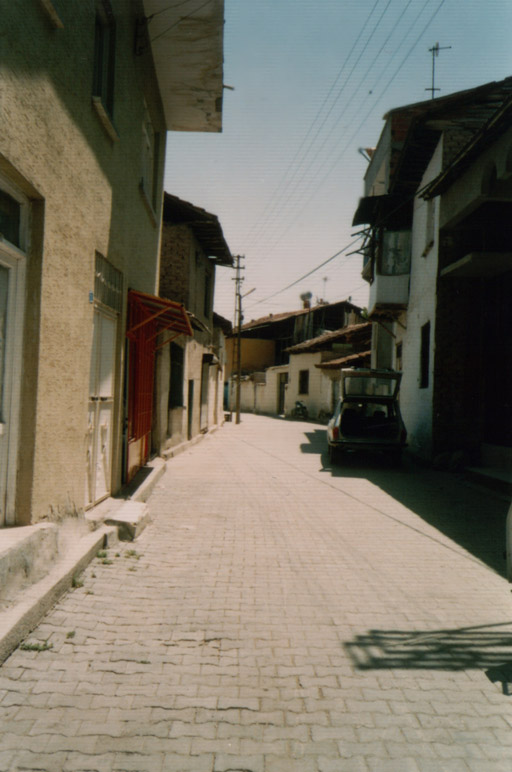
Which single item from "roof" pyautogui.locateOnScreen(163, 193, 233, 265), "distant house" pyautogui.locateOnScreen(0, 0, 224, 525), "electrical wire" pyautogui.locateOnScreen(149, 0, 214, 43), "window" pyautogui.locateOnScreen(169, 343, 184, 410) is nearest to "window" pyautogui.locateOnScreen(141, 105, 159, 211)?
"distant house" pyautogui.locateOnScreen(0, 0, 224, 525)

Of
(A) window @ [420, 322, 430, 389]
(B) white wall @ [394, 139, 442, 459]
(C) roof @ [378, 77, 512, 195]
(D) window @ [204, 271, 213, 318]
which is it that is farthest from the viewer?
(D) window @ [204, 271, 213, 318]

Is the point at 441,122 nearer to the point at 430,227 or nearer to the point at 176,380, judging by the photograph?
the point at 430,227

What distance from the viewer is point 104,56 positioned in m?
6.68

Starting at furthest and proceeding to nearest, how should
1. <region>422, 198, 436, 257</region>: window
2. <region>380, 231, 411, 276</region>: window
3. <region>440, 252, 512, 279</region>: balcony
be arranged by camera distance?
<region>380, 231, 411, 276</region>: window
<region>422, 198, 436, 257</region>: window
<region>440, 252, 512, 279</region>: balcony

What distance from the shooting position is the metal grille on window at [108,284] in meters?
6.57

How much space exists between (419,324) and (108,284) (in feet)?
30.2

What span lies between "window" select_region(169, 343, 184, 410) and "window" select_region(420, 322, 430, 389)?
5505 millimetres

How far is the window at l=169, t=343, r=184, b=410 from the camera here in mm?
14398

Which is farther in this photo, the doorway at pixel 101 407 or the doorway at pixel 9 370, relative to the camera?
the doorway at pixel 101 407

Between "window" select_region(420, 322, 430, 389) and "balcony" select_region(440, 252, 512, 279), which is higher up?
"balcony" select_region(440, 252, 512, 279)

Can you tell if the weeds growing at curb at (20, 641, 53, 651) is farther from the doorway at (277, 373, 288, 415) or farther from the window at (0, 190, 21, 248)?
the doorway at (277, 373, 288, 415)

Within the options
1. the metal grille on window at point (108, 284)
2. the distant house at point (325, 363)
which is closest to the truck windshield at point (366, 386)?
the metal grille on window at point (108, 284)

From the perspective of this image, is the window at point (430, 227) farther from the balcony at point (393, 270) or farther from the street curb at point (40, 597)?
the street curb at point (40, 597)

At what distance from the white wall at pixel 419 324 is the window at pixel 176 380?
5.48 meters
